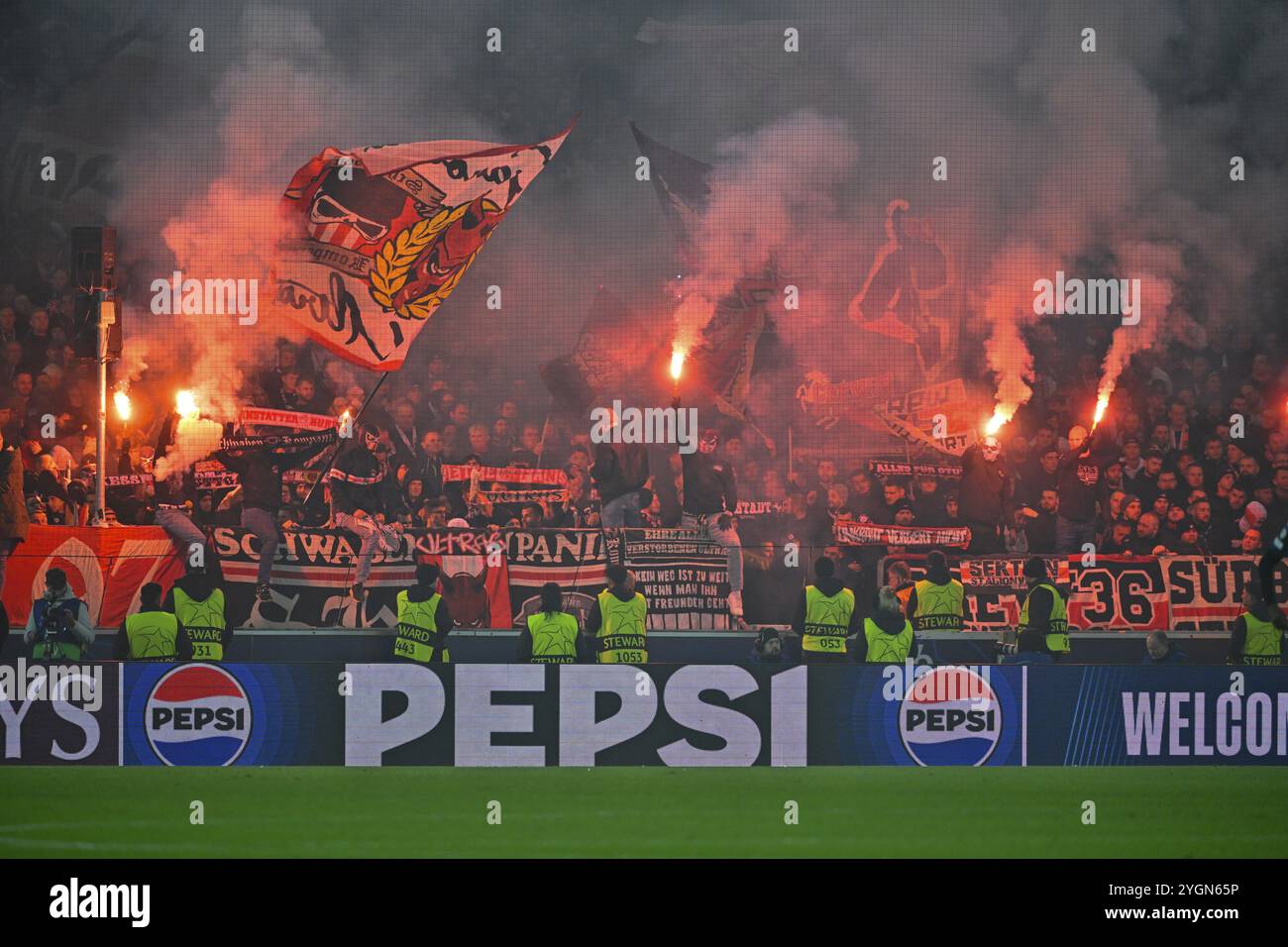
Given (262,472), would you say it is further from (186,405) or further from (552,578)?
(552,578)

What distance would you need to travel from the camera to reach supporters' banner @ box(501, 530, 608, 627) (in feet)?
45.1

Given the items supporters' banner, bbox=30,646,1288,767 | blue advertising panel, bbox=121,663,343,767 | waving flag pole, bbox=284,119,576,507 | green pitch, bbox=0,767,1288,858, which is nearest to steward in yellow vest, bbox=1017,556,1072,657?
supporters' banner, bbox=30,646,1288,767

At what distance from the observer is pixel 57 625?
12.0 meters

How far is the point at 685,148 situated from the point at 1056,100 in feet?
11.9

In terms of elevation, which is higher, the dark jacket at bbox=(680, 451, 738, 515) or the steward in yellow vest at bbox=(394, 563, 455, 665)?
the dark jacket at bbox=(680, 451, 738, 515)

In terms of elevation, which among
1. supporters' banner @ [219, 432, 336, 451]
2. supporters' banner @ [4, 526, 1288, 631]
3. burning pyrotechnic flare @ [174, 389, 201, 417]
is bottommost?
supporters' banner @ [4, 526, 1288, 631]

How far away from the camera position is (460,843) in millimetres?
9016

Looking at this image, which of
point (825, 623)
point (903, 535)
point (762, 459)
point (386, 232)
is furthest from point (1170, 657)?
point (386, 232)

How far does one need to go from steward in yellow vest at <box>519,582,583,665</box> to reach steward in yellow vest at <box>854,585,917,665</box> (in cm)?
229

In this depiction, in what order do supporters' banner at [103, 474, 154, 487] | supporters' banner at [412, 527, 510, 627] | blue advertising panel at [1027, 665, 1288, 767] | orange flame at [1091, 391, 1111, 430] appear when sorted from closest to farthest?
blue advertising panel at [1027, 665, 1288, 767] → supporters' banner at [412, 527, 510, 627] → supporters' banner at [103, 474, 154, 487] → orange flame at [1091, 391, 1111, 430]

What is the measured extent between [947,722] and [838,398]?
A: 15.2 feet

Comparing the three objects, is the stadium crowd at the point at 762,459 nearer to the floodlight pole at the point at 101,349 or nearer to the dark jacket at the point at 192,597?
the dark jacket at the point at 192,597

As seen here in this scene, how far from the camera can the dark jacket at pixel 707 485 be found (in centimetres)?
1452

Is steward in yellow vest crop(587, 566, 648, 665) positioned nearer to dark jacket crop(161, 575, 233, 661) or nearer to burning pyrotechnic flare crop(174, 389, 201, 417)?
dark jacket crop(161, 575, 233, 661)
